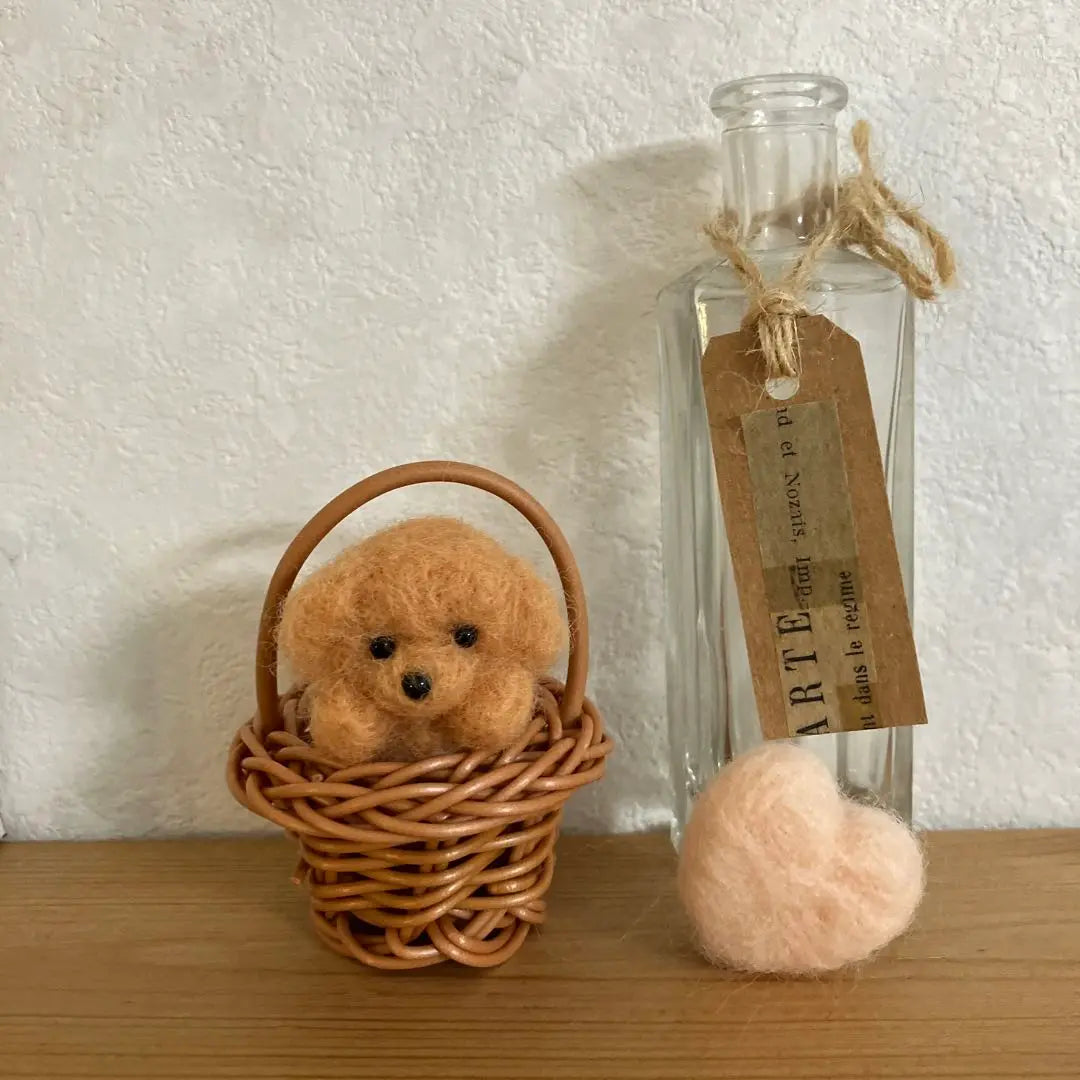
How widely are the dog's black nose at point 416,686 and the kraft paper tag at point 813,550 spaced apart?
0.16 meters

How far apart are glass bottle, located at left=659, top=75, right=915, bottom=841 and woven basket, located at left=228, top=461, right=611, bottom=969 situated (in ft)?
0.30

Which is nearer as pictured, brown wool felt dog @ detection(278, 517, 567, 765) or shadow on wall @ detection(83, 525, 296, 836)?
brown wool felt dog @ detection(278, 517, 567, 765)

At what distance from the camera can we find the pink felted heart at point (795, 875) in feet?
1.46

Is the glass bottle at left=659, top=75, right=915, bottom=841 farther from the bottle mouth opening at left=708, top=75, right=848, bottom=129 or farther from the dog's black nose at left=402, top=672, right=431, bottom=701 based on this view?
the dog's black nose at left=402, top=672, right=431, bottom=701

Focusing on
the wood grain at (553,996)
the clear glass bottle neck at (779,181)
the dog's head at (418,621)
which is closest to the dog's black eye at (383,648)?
the dog's head at (418,621)

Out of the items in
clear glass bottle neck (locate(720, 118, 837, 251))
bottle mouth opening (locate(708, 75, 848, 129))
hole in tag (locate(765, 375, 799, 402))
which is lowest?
hole in tag (locate(765, 375, 799, 402))

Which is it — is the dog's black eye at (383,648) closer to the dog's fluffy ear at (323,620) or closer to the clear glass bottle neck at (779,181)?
the dog's fluffy ear at (323,620)

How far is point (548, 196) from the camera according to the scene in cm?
58

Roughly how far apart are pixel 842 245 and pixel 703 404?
105 mm

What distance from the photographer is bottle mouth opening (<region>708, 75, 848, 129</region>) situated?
1.67 feet

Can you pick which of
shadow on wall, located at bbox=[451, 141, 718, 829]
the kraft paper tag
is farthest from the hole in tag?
shadow on wall, located at bbox=[451, 141, 718, 829]

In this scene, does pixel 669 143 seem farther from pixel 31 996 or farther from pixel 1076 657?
pixel 31 996

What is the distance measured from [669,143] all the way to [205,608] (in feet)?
1.21

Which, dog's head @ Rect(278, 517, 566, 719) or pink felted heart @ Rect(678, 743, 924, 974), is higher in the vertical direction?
dog's head @ Rect(278, 517, 566, 719)
